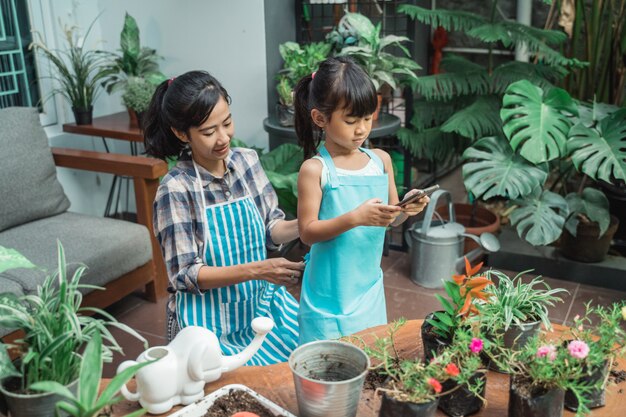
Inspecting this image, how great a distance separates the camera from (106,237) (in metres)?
2.73

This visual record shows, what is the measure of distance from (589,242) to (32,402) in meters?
2.84

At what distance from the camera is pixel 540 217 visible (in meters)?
2.95

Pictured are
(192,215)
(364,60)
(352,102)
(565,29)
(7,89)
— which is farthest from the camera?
(565,29)

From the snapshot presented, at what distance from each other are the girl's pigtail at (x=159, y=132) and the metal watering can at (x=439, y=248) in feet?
5.41

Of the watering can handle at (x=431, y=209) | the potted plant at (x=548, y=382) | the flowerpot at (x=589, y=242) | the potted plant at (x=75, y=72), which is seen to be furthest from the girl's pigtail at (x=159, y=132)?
the flowerpot at (x=589, y=242)

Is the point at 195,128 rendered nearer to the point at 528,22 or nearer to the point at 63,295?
the point at 63,295

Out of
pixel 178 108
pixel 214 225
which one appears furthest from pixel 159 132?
pixel 214 225

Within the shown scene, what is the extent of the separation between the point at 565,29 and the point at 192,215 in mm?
2869

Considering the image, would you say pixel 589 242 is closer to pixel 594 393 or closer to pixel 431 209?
pixel 431 209

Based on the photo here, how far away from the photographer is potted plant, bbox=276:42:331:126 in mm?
3074

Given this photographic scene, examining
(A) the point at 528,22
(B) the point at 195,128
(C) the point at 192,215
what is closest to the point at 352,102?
(B) the point at 195,128

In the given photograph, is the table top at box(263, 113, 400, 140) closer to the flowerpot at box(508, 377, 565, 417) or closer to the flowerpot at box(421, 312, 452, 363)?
the flowerpot at box(421, 312, 452, 363)

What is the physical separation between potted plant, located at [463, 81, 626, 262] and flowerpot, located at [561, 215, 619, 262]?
0.16 feet

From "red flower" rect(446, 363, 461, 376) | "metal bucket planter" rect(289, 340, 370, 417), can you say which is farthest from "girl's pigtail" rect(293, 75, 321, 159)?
"red flower" rect(446, 363, 461, 376)
